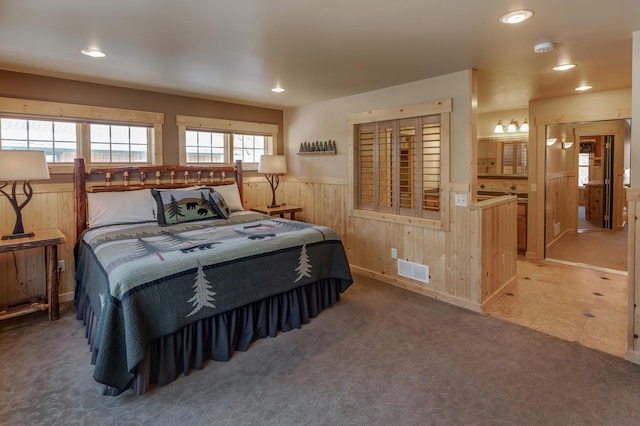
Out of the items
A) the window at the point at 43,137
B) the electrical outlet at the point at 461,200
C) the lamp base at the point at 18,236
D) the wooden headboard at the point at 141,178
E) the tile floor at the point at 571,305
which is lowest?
the tile floor at the point at 571,305

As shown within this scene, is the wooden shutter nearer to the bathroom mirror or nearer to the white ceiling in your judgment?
the white ceiling

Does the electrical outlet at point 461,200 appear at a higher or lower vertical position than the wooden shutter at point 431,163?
lower

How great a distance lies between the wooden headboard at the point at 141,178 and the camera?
3744 millimetres

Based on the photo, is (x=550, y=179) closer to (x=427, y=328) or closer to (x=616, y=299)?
(x=616, y=299)

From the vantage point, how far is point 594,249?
5.65 metres

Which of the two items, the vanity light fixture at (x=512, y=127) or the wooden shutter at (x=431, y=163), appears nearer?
the wooden shutter at (x=431, y=163)

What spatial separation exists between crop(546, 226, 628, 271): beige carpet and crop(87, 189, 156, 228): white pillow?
17.9 feet

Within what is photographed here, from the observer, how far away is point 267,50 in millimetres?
2846

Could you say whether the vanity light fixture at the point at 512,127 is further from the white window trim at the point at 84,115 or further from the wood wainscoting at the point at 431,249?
the white window trim at the point at 84,115

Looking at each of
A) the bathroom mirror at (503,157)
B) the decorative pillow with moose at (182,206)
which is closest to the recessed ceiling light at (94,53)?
the decorative pillow with moose at (182,206)

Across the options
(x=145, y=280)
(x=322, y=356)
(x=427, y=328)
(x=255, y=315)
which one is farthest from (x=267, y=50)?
(x=427, y=328)

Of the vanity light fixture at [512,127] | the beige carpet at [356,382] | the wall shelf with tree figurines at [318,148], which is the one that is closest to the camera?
the beige carpet at [356,382]

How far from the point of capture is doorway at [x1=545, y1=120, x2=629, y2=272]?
17.5 ft

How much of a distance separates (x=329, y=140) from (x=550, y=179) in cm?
348
